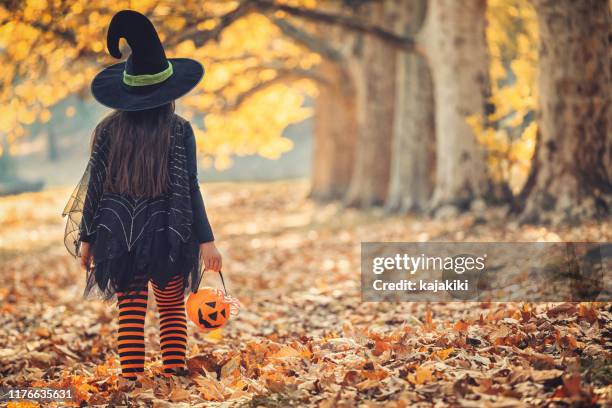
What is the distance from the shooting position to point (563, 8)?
27.7 feet

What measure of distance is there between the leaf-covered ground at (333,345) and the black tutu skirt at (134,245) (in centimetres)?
64

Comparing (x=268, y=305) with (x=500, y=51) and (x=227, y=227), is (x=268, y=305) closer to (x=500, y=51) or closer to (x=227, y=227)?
(x=227, y=227)

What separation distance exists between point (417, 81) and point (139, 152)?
9.99m

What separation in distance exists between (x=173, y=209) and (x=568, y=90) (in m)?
6.09

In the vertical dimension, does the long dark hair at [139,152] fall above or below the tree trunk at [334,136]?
below

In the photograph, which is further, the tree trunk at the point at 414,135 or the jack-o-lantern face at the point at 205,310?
the tree trunk at the point at 414,135

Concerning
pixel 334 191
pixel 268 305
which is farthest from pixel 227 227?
pixel 268 305

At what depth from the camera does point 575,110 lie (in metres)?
8.40

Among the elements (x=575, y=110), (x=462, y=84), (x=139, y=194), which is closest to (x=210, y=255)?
(x=139, y=194)

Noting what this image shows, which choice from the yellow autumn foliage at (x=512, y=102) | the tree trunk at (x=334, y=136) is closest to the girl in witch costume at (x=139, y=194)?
the yellow autumn foliage at (x=512, y=102)

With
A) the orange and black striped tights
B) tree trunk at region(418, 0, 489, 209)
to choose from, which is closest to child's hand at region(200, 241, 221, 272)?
the orange and black striped tights

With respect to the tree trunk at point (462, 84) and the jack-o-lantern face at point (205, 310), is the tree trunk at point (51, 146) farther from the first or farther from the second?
the jack-o-lantern face at point (205, 310)

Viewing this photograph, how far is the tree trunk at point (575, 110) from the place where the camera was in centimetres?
827

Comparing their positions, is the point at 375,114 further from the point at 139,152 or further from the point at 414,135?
the point at 139,152
